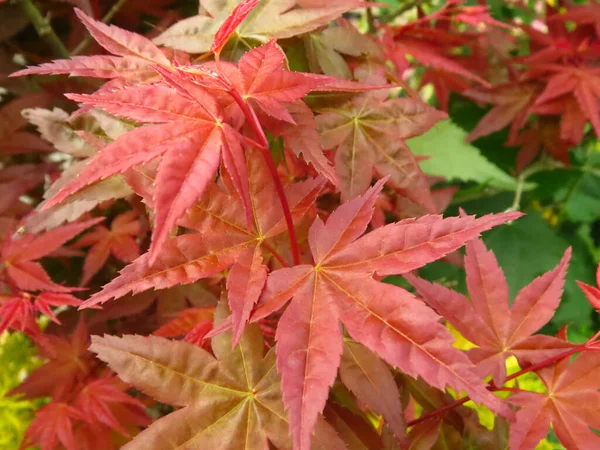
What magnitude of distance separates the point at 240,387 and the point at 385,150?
35 centimetres

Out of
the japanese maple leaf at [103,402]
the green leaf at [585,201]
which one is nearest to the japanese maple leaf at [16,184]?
the japanese maple leaf at [103,402]

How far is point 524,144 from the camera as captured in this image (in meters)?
1.18

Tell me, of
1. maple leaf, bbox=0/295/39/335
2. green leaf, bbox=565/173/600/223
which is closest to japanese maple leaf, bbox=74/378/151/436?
maple leaf, bbox=0/295/39/335

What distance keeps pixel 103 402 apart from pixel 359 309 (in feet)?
1.43

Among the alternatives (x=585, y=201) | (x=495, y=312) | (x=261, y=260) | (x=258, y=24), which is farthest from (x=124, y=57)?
(x=585, y=201)

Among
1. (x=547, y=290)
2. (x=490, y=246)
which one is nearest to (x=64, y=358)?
(x=547, y=290)

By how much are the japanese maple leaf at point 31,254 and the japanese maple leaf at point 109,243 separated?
12 centimetres

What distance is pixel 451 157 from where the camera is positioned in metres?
1.01

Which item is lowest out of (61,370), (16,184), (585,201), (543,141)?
(585,201)

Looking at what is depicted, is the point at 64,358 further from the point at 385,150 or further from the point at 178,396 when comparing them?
the point at 385,150

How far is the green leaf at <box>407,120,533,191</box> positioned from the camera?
3.23ft

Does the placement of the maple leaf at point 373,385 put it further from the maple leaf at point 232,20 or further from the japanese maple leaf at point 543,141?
the japanese maple leaf at point 543,141

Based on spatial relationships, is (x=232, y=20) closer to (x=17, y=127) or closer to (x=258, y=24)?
(x=258, y=24)

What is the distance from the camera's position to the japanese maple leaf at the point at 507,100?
3.52 feet
